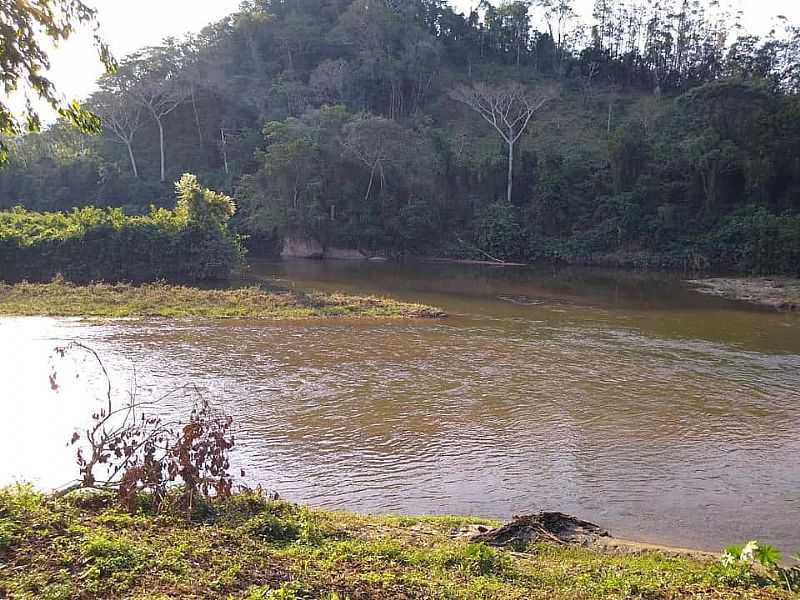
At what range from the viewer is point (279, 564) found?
5074mm

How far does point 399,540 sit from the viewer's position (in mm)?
6199

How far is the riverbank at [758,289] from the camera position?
26.4 meters

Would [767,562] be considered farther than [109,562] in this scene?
Yes

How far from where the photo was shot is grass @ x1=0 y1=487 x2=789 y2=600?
14.5 feet

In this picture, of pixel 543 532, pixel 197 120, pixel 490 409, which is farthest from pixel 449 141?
pixel 543 532

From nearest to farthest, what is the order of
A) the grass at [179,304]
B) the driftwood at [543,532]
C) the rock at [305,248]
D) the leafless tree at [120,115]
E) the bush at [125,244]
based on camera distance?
the driftwood at [543,532], the grass at [179,304], the bush at [125,244], the rock at [305,248], the leafless tree at [120,115]

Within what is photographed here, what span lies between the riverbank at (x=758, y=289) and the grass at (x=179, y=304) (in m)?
14.2

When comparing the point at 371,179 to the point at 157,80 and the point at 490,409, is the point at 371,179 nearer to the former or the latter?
the point at 157,80

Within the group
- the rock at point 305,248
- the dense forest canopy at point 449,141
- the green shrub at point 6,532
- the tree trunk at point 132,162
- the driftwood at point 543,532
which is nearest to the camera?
the green shrub at point 6,532

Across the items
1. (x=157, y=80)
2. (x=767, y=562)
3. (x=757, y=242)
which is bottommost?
(x=767, y=562)

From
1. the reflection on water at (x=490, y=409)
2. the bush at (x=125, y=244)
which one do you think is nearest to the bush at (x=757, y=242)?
the reflection on water at (x=490, y=409)

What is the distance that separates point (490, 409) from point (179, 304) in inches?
493

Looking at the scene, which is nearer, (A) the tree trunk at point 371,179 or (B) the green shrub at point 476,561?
(B) the green shrub at point 476,561

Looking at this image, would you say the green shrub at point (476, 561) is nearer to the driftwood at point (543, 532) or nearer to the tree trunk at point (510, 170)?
the driftwood at point (543, 532)
